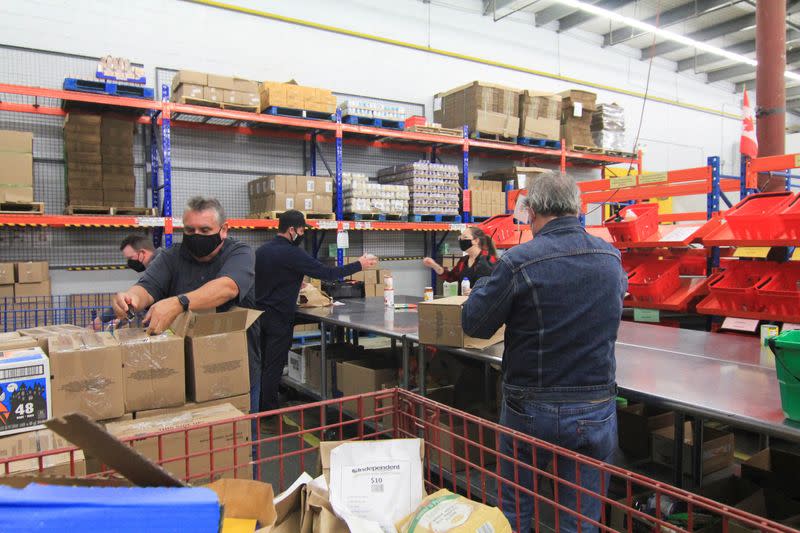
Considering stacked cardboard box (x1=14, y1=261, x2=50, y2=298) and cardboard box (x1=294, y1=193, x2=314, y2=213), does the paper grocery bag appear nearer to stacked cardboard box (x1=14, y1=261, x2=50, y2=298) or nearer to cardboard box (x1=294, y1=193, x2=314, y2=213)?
cardboard box (x1=294, y1=193, x2=314, y2=213)

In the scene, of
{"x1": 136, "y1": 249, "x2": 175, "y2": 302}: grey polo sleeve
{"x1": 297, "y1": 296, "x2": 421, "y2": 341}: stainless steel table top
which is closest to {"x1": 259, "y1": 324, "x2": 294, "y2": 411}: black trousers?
{"x1": 297, "y1": 296, "x2": 421, "y2": 341}: stainless steel table top

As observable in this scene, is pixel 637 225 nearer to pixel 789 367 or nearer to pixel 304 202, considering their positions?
pixel 789 367

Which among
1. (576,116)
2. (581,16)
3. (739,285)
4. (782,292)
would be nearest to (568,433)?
(782,292)

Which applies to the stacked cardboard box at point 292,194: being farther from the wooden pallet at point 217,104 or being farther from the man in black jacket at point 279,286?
the man in black jacket at point 279,286

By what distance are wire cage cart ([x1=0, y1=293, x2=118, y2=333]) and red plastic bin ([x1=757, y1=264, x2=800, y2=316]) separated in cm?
534

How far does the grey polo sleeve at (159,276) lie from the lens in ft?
9.52

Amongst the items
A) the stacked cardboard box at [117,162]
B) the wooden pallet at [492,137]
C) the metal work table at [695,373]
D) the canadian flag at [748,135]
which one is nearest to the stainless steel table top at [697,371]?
the metal work table at [695,373]

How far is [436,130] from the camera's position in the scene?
8.21 metres

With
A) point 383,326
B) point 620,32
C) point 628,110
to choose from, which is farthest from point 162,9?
point 628,110

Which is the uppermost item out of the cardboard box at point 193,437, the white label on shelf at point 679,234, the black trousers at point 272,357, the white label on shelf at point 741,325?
the white label on shelf at point 679,234

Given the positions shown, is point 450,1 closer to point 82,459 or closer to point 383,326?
point 383,326

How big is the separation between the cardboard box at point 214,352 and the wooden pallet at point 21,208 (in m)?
4.24

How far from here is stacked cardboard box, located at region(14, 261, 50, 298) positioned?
5.82 m

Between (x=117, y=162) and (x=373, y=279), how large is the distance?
3.63 metres
